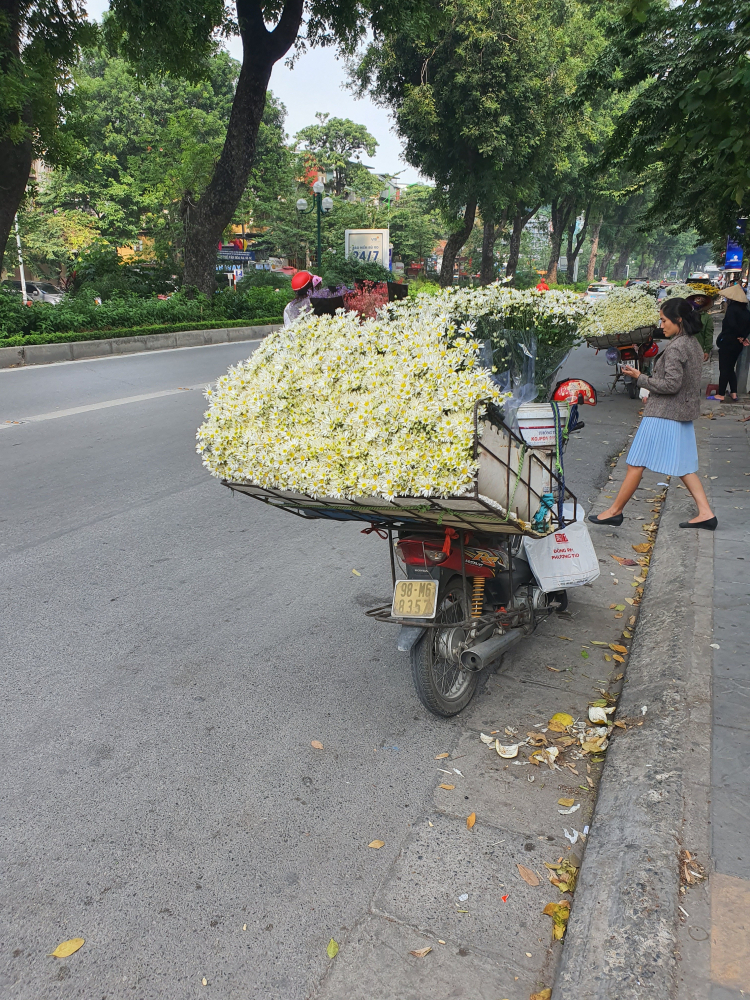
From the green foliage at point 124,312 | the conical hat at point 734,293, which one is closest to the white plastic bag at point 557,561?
the conical hat at point 734,293

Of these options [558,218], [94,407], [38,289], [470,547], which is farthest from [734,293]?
[558,218]

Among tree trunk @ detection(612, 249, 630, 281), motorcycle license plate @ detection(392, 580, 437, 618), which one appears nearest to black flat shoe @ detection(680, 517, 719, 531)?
motorcycle license plate @ detection(392, 580, 437, 618)

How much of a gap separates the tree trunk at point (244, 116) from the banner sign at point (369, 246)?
792 cm

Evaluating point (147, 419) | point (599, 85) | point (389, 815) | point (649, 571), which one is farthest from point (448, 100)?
point (389, 815)

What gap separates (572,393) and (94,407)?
8.32m

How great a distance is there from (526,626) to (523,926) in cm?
171

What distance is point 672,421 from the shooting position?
18.1ft

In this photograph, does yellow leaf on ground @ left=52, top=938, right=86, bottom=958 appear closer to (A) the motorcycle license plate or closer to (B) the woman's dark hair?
(A) the motorcycle license plate

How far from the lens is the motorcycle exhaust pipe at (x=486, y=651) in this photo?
11.3 feet

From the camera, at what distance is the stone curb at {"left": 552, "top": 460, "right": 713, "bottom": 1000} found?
2.07 m

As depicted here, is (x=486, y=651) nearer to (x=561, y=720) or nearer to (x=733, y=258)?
(x=561, y=720)

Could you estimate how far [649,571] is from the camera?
505 centimetres

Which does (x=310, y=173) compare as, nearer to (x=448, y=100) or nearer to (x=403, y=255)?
(x=403, y=255)

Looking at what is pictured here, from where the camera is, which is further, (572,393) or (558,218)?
(558,218)
